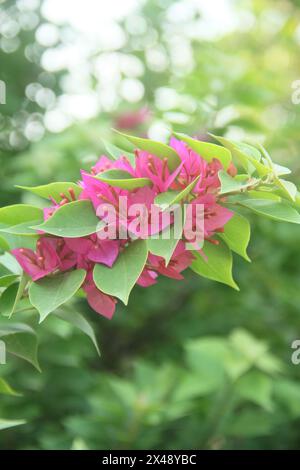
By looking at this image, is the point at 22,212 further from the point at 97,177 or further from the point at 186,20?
the point at 186,20

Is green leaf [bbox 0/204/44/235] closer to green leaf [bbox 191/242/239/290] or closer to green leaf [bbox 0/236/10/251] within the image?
green leaf [bbox 0/236/10/251]

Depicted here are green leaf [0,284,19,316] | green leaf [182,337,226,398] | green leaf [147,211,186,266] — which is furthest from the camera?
green leaf [182,337,226,398]

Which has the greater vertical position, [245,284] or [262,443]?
[245,284]

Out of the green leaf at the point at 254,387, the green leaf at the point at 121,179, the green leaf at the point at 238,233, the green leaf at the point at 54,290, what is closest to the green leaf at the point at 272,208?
the green leaf at the point at 238,233

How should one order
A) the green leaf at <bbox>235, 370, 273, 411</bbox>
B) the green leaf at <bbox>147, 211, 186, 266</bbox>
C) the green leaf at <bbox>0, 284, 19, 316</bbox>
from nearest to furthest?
1. the green leaf at <bbox>147, 211, 186, 266</bbox>
2. the green leaf at <bbox>0, 284, 19, 316</bbox>
3. the green leaf at <bbox>235, 370, 273, 411</bbox>

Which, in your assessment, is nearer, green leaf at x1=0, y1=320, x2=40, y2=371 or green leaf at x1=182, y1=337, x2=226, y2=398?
green leaf at x1=0, y1=320, x2=40, y2=371

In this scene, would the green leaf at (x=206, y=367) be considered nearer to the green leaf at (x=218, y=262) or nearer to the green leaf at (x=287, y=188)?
the green leaf at (x=218, y=262)

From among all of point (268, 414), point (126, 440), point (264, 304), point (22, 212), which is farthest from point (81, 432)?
point (264, 304)

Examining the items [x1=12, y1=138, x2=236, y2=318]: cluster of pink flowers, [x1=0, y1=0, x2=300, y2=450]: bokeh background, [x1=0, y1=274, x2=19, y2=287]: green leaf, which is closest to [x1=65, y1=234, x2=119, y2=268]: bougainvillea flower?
[x1=12, y1=138, x2=236, y2=318]: cluster of pink flowers

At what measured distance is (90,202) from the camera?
2.79 feet

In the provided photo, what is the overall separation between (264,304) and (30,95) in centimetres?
139

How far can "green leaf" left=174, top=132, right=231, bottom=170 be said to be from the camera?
2.68 feet
